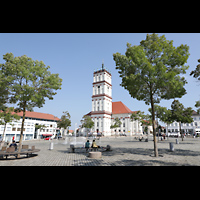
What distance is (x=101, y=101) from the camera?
242ft

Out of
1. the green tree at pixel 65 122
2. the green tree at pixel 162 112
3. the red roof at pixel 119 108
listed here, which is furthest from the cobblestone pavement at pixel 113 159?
the red roof at pixel 119 108

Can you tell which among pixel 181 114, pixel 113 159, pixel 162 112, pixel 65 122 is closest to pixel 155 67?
pixel 113 159

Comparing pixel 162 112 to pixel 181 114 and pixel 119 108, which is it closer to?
pixel 181 114

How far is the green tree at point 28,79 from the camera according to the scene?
36.3 ft

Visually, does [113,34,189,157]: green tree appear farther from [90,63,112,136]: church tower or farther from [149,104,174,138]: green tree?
[90,63,112,136]: church tower

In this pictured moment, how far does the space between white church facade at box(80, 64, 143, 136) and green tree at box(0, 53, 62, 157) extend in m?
59.5

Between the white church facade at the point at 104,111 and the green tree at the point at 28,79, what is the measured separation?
195ft

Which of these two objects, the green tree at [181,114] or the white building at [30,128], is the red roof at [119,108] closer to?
the white building at [30,128]

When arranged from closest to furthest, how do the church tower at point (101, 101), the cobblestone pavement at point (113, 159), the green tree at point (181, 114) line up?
the cobblestone pavement at point (113, 159), the green tree at point (181, 114), the church tower at point (101, 101)

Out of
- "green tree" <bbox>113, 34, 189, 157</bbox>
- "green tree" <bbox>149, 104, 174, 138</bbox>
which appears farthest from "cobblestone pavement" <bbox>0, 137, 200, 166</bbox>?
"green tree" <bbox>149, 104, 174, 138</bbox>
